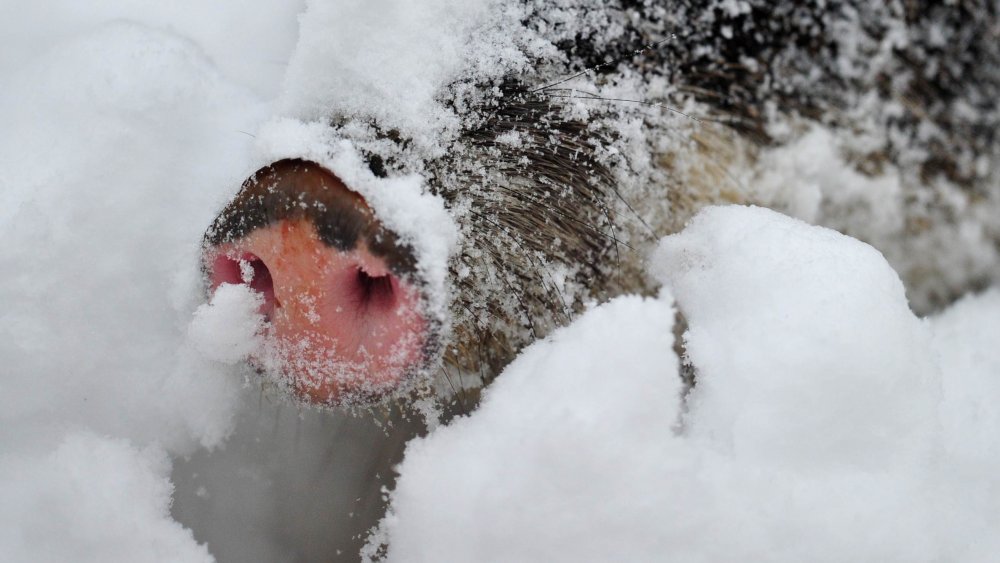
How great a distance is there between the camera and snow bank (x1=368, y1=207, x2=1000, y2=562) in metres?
1.03

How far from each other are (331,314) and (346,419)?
14.2 inches

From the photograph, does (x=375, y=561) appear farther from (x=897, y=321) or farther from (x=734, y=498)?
(x=897, y=321)

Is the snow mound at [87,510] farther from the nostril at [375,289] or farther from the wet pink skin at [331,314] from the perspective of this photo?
the nostril at [375,289]

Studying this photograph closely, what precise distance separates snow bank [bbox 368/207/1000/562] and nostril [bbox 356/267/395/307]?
8.1 inches

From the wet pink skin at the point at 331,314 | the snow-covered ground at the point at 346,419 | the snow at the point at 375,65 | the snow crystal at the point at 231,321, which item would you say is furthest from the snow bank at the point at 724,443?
the snow at the point at 375,65

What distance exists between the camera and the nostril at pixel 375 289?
3.43 feet

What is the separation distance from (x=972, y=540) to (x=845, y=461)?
27 cm

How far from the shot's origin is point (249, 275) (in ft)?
3.58

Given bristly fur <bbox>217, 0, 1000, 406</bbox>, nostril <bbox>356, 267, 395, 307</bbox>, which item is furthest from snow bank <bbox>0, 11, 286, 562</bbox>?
A: bristly fur <bbox>217, 0, 1000, 406</bbox>

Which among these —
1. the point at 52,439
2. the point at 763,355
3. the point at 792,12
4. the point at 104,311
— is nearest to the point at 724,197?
the point at 792,12

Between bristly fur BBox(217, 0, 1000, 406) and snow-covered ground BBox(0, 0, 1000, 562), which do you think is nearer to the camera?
snow-covered ground BBox(0, 0, 1000, 562)

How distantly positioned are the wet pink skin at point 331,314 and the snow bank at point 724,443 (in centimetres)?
15

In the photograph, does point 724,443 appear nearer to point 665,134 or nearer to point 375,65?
point 665,134

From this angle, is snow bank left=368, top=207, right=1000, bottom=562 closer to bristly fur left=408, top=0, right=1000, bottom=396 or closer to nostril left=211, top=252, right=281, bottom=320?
bristly fur left=408, top=0, right=1000, bottom=396
